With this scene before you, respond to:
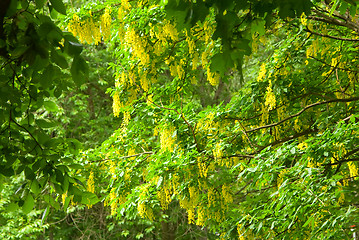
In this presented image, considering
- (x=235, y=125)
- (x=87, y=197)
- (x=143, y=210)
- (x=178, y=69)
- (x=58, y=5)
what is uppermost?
(x=58, y=5)

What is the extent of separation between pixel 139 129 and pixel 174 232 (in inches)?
251

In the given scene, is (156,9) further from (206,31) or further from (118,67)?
(118,67)

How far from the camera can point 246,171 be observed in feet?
15.1

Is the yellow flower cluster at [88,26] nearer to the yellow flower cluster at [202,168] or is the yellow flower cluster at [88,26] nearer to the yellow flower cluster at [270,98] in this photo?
the yellow flower cluster at [202,168]

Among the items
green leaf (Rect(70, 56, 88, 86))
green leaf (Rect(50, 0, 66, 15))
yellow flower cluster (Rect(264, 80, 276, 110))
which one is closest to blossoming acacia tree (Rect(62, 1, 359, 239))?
yellow flower cluster (Rect(264, 80, 276, 110))

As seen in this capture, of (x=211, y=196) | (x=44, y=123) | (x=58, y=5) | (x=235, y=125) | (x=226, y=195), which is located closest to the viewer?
(x=58, y=5)

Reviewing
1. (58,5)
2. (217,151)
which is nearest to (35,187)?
(58,5)

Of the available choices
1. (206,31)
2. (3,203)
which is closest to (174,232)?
(3,203)

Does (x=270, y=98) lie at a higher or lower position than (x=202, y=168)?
higher

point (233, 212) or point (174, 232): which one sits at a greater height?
point (233, 212)

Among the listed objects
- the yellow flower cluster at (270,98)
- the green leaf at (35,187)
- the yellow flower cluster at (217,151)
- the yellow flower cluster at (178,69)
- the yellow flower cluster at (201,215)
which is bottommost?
the yellow flower cluster at (201,215)

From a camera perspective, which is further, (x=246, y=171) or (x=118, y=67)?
(x=118, y=67)

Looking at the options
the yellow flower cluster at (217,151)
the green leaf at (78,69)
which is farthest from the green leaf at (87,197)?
the yellow flower cluster at (217,151)

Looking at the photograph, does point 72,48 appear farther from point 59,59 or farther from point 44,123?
point 44,123
